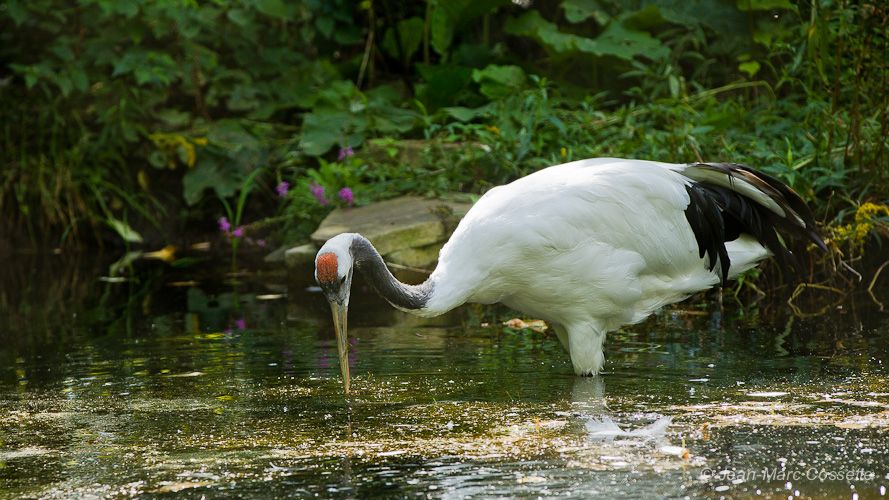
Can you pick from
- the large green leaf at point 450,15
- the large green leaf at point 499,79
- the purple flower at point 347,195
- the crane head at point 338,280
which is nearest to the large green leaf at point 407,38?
the large green leaf at point 450,15

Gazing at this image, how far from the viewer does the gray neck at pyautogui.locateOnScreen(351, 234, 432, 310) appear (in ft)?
18.6

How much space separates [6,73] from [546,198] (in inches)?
345

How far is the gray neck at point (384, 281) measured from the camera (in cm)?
567

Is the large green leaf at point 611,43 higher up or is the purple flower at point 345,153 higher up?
the large green leaf at point 611,43

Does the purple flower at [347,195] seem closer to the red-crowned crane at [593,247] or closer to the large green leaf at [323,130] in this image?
the large green leaf at [323,130]

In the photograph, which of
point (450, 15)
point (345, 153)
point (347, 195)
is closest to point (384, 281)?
point (347, 195)

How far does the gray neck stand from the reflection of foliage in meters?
3.32

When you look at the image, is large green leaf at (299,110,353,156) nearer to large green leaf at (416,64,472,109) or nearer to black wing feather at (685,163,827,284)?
large green leaf at (416,64,472,109)

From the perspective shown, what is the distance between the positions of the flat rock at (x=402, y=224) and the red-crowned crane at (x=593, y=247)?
237 centimetres

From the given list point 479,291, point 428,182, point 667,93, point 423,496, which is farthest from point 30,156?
point 423,496

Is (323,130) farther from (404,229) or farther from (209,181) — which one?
(404,229)

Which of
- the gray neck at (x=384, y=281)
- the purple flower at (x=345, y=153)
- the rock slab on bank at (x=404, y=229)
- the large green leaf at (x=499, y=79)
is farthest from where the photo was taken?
the large green leaf at (x=499, y=79)

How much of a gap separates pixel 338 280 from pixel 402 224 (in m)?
3.29

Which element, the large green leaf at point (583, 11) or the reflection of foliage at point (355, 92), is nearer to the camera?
the reflection of foliage at point (355, 92)
